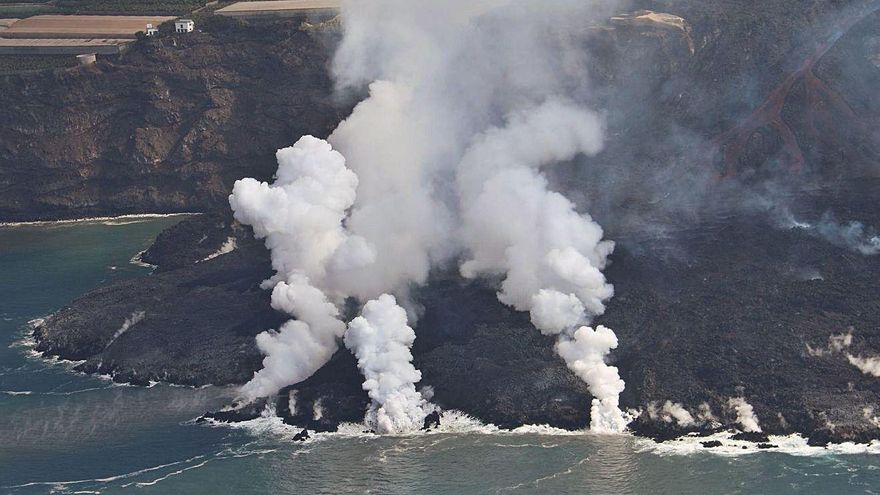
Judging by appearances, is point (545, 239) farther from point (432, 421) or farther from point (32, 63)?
point (32, 63)

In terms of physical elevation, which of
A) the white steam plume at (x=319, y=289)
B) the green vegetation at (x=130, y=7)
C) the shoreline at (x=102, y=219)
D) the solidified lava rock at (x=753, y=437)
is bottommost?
the solidified lava rock at (x=753, y=437)

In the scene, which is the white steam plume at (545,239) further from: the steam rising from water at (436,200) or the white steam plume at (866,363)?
the white steam plume at (866,363)

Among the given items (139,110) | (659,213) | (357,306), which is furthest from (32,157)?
(659,213)

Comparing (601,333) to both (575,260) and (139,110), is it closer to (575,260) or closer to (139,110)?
(575,260)

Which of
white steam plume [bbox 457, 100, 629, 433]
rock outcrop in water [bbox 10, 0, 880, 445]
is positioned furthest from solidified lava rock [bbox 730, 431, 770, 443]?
white steam plume [bbox 457, 100, 629, 433]

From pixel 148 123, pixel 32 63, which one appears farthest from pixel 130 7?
pixel 148 123

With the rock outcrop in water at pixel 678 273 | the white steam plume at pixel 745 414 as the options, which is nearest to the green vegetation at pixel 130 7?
the rock outcrop in water at pixel 678 273

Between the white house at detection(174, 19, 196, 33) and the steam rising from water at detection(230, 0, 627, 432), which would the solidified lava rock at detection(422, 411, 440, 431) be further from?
the white house at detection(174, 19, 196, 33)
